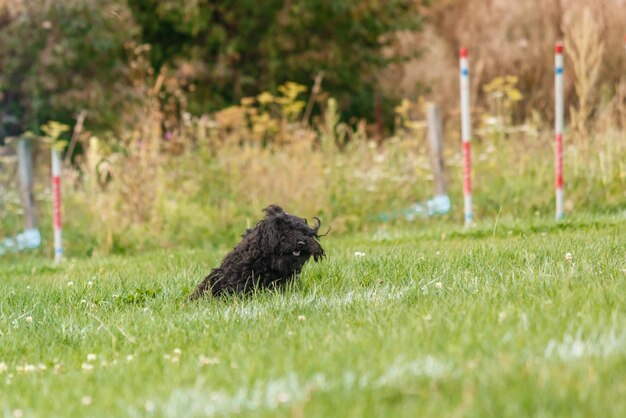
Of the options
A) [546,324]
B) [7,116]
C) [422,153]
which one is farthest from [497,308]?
[7,116]

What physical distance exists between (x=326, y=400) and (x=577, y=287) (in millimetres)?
2277

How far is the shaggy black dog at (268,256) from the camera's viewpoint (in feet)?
19.8

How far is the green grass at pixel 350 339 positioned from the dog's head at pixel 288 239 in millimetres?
262

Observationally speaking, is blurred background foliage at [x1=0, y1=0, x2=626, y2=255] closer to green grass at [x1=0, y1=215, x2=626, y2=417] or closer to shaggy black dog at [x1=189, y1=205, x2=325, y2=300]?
green grass at [x1=0, y1=215, x2=626, y2=417]

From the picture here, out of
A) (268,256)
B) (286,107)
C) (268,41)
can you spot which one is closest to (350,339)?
(268,256)

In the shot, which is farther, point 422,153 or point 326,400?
point 422,153

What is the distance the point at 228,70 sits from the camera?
78.1ft

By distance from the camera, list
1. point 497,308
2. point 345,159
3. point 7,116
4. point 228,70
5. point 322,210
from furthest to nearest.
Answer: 1. point 228,70
2. point 7,116
3. point 345,159
4. point 322,210
5. point 497,308

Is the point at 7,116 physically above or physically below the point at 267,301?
above

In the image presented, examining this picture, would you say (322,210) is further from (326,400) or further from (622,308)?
(326,400)

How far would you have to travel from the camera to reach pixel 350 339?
4.55m

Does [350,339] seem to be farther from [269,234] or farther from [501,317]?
[269,234]

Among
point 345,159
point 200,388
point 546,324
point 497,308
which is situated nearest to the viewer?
point 200,388

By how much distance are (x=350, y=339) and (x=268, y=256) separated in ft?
5.74
